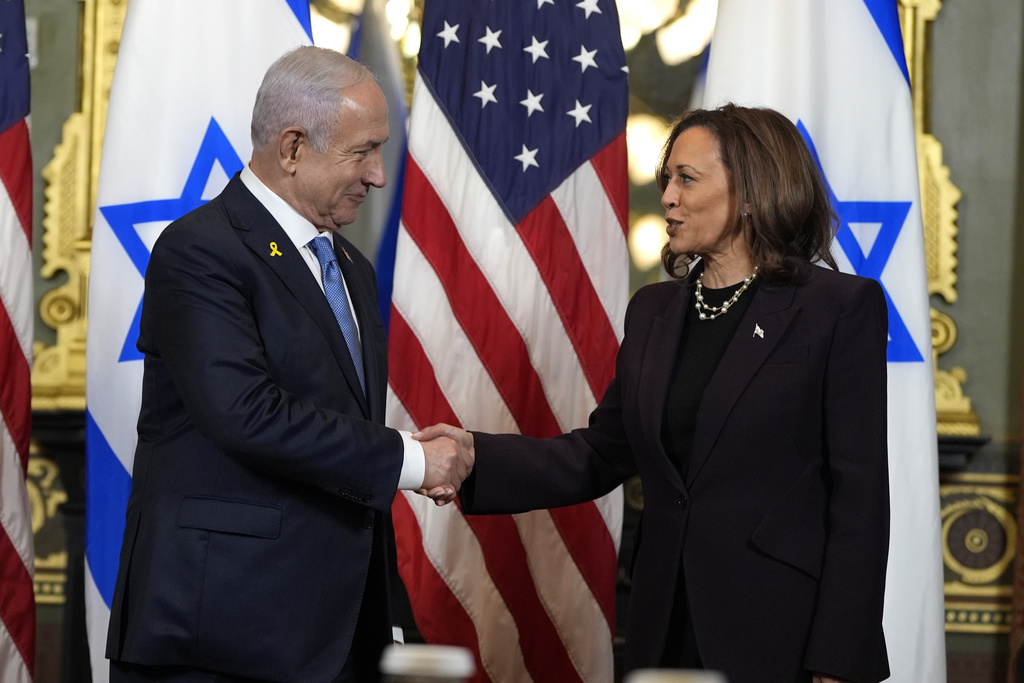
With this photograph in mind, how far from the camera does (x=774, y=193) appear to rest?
7.25 ft

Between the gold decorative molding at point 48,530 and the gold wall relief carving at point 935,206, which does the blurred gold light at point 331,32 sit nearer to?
the gold decorative molding at point 48,530

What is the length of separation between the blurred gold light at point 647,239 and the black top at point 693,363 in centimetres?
165

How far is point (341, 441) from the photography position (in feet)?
6.48

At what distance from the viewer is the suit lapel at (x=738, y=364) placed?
2074mm

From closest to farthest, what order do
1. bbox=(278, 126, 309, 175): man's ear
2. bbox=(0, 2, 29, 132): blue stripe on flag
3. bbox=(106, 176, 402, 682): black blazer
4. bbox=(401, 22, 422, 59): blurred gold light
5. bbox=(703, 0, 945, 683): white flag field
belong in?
bbox=(106, 176, 402, 682): black blazer
bbox=(278, 126, 309, 175): man's ear
bbox=(703, 0, 945, 683): white flag field
bbox=(0, 2, 29, 132): blue stripe on flag
bbox=(401, 22, 422, 59): blurred gold light

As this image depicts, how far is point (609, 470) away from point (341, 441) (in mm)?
806

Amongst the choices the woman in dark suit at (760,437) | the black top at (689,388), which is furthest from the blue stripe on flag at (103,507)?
the black top at (689,388)

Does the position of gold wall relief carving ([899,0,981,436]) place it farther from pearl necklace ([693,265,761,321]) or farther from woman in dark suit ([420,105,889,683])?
pearl necklace ([693,265,761,321])

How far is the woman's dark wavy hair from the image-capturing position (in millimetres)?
2205

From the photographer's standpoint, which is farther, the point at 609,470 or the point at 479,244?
the point at 479,244

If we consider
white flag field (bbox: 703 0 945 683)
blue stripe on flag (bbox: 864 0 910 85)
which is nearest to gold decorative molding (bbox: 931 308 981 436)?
white flag field (bbox: 703 0 945 683)

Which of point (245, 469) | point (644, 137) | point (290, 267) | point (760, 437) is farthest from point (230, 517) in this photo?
point (644, 137)

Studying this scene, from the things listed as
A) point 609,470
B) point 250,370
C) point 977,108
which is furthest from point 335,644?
point 977,108

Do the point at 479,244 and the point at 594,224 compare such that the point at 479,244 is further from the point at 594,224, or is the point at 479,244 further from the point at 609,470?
the point at 609,470
